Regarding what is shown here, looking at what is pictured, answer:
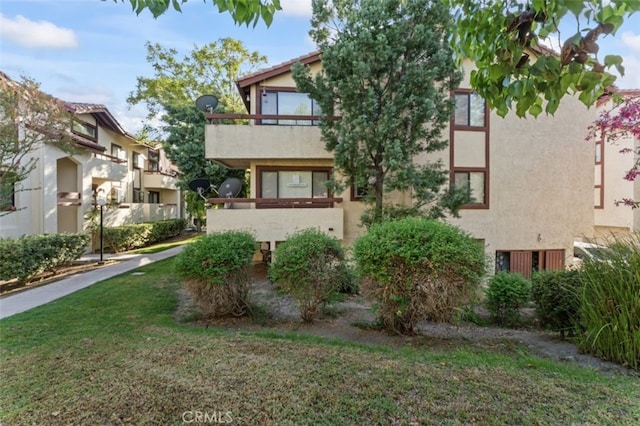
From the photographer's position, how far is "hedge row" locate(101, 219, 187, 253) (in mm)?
18641

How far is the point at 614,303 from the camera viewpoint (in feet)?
15.1

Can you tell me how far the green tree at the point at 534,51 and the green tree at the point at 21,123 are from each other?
13.5m

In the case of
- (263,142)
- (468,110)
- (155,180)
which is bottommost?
(155,180)

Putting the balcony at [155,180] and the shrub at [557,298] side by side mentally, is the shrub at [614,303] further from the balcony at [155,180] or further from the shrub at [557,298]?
the balcony at [155,180]

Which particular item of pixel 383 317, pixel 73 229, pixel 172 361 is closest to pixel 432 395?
pixel 383 317

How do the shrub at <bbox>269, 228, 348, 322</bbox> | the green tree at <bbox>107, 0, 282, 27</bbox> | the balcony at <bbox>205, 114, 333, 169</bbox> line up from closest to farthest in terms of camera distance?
the green tree at <bbox>107, 0, 282, 27</bbox>
the shrub at <bbox>269, 228, 348, 322</bbox>
the balcony at <bbox>205, 114, 333, 169</bbox>

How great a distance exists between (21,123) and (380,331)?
13.7 meters

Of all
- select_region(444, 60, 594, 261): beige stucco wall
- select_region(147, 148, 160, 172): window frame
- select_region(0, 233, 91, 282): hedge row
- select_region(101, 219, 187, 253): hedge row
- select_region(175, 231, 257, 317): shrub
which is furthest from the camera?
select_region(147, 148, 160, 172): window frame

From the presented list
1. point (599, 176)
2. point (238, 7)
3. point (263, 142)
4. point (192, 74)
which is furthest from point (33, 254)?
point (599, 176)

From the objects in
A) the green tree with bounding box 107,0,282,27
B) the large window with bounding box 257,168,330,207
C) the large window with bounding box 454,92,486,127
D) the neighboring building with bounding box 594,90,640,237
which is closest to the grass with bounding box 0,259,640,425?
the green tree with bounding box 107,0,282,27

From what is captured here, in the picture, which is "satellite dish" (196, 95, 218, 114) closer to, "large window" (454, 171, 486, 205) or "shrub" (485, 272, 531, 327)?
"large window" (454, 171, 486, 205)

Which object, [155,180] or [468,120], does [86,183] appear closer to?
[155,180]

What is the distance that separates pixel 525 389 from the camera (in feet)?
11.8

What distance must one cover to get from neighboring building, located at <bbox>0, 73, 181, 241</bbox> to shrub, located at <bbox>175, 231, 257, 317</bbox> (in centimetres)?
1027
